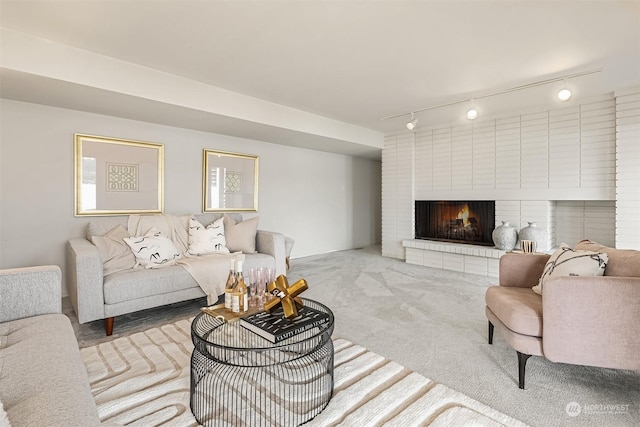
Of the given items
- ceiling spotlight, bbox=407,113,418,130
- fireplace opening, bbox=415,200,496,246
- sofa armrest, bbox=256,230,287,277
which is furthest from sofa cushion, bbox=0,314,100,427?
fireplace opening, bbox=415,200,496,246

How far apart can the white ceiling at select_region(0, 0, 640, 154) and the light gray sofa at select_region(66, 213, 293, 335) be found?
1.43 metres

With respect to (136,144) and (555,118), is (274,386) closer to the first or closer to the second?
(136,144)

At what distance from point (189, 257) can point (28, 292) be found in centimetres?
167

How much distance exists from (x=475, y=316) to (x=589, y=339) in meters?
1.26

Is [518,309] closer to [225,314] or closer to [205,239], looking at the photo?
[225,314]

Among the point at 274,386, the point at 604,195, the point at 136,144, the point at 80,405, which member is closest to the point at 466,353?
the point at 274,386

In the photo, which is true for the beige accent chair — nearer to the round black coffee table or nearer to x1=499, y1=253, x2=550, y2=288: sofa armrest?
x1=499, y1=253, x2=550, y2=288: sofa armrest

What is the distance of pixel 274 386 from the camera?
5.68 ft

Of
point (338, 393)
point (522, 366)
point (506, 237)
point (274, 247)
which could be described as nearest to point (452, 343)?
point (522, 366)

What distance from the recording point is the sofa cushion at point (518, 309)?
1751mm

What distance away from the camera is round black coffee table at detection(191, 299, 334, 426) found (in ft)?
4.85

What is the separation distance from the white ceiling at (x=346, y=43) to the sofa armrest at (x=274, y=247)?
5.25 ft

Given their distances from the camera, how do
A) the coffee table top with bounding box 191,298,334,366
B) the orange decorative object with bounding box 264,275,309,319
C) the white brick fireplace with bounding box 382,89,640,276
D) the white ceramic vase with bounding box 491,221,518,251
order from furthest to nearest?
the white ceramic vase with bounding box 491,221,518,251 → the white brick fireplace with bounding box 382,89,640,276 → the orange decorative object with bounding box 264,275,309,319 → the coffee table top with bounding box 191,298,334,366

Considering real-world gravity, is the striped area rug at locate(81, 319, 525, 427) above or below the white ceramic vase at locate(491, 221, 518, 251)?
below
